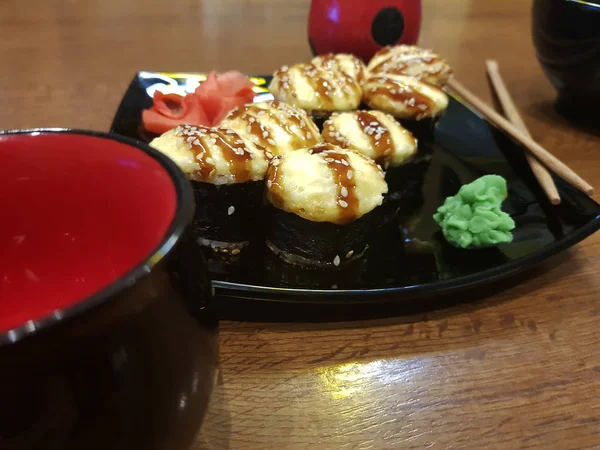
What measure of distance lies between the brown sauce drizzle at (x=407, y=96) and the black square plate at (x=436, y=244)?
0.11 m

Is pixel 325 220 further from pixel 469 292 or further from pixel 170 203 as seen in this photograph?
pixel 170 203

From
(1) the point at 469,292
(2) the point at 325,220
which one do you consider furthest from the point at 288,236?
(1) the point at 469,292

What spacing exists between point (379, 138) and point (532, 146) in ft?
1.31

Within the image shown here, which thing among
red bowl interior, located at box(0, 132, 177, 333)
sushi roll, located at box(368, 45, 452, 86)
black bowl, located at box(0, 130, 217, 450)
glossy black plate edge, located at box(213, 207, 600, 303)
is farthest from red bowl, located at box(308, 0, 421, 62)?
black bowl, located at box(0, 130, 217, 450)

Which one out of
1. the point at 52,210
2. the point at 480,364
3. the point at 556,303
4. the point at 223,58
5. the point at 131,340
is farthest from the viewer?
the point at 223,58

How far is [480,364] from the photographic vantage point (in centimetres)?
83

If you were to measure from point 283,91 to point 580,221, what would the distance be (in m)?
0.82

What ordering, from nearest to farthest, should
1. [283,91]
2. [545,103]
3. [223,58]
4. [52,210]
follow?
1. [52,210]
2. [283,91]
3. [545,103]
4. [223,58]

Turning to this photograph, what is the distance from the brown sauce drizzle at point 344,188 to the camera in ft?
3.34

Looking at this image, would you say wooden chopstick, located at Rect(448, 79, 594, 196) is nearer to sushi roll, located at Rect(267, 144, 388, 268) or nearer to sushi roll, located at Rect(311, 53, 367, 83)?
sushi roll, located at Rect(311, 53, 367, 83)

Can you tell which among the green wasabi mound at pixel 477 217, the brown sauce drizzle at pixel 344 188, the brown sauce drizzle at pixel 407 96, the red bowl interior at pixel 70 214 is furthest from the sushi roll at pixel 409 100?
the red bowl interior at pixel 70 214

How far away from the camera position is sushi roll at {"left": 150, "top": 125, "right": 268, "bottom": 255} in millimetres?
1050

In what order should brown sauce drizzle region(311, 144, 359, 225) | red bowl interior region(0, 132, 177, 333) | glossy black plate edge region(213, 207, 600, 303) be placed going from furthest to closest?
brown sauce drizzle region(311, 144, 359, 225) → glossy black plate edge region(213, 207, 600, 303) → red bowl interior region(0, 132, 177, 333)

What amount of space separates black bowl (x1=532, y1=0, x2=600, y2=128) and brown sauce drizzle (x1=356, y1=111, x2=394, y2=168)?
0.64 m
